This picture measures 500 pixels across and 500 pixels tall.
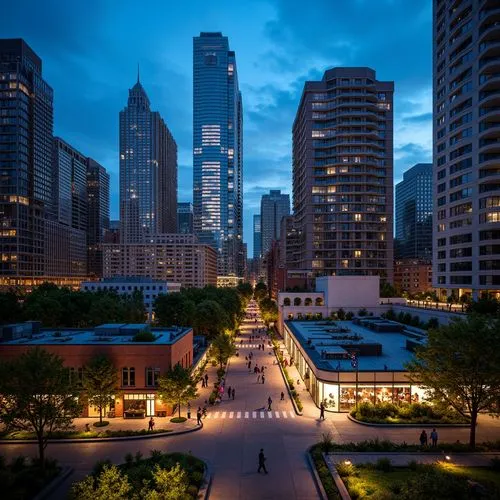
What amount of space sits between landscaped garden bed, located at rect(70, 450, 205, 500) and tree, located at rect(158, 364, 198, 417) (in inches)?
377

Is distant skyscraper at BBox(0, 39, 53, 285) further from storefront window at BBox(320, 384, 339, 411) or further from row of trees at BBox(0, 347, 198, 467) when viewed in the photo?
storefront window at BBox(320, 384, 339, 411)

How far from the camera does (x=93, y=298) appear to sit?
92062 mm

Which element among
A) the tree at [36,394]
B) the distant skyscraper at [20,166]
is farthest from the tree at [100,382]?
the distant skyscraper at [20,166]

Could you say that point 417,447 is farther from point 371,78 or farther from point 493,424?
point 371,78

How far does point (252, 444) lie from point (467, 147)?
77.1 metres

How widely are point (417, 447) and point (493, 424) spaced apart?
422 inches

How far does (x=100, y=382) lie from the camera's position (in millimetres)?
37781

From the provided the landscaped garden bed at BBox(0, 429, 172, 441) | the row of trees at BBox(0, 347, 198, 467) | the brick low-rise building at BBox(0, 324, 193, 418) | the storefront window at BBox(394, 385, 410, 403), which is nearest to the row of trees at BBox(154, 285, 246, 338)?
the brick low-rise building at BBox(0, 324, 193, 418)

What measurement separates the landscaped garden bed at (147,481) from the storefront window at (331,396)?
56.2ft

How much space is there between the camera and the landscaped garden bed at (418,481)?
764 inches

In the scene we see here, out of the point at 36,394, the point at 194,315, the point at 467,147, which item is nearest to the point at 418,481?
the point at 36,394

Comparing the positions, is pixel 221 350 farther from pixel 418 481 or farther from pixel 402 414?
pixel 418 481

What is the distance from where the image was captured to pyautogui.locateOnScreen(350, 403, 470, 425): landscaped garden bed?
117 feet

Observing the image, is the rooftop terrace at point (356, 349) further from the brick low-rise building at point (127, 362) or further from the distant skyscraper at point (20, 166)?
the distant skyscraper at point (20, 166)
